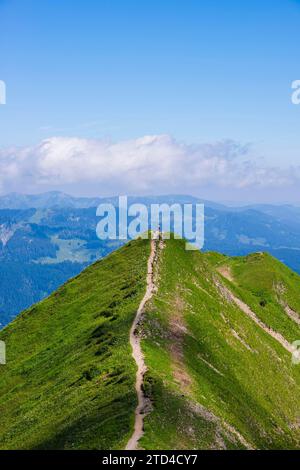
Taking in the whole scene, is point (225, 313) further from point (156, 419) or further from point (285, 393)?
point (156, 419)

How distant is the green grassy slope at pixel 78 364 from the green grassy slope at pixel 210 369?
3.81m

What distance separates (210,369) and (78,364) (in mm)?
18955

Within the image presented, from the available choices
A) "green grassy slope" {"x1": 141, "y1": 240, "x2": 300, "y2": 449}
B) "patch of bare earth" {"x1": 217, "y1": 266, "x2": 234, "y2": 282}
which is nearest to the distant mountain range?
"green grassy slope" {"x1": 141, "y1": 240, "x2": 300, "y2": 449}

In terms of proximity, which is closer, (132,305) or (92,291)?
(132,305)

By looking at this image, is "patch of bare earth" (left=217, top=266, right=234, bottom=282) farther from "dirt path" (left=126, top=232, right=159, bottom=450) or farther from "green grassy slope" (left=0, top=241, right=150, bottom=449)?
"dirt path" (left=126, top=232, right=159, bottom=450)

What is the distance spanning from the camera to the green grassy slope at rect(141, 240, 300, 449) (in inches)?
2447

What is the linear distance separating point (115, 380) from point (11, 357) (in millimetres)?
49488

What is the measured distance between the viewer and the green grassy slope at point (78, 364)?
205 feet

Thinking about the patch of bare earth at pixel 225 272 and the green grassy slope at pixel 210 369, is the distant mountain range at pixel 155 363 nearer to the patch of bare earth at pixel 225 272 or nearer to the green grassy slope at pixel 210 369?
the green grassy slope at pixel 210 369

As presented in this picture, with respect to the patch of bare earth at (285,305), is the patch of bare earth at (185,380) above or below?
above

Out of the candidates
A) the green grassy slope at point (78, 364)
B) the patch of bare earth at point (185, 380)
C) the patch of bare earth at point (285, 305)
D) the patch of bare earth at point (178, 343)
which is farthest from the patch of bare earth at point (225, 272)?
the patch of bare earth at point (185, 380)

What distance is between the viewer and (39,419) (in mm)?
74812

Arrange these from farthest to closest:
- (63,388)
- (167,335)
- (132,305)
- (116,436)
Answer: (132,305) → (167,335) → (63,388) → (116,436)
